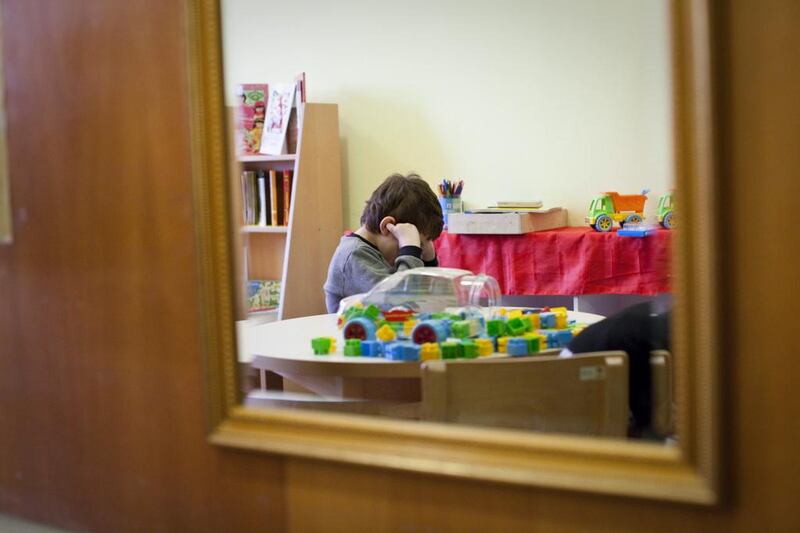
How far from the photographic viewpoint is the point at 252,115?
503 centimetres

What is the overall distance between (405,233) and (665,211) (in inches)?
50.2

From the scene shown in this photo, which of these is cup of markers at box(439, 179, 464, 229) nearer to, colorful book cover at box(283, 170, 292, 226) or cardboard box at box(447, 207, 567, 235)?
cardboard box at box(447, 207, 567, 235)

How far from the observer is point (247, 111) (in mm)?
5031

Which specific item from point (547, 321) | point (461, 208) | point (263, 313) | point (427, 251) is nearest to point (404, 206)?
point (427, 251)

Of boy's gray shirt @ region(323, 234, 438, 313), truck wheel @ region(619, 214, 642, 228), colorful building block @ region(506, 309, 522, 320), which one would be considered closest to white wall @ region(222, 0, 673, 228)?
truck wheel @ region(619, 214, 642, 228)

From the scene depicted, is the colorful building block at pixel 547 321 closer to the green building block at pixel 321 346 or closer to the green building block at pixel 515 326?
the green building block at pixel 515 326

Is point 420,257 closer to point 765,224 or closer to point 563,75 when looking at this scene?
point 563,75

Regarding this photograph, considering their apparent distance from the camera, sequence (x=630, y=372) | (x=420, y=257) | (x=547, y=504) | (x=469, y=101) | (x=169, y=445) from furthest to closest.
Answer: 1. (x=469, y=101)
2. (x=420, y=257)
3. (x=630, y=372)
4. (x=169, y=445)
5. (x=547, y=504)

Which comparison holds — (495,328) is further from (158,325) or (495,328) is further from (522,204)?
(522,204)

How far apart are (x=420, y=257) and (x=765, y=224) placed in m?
2.08

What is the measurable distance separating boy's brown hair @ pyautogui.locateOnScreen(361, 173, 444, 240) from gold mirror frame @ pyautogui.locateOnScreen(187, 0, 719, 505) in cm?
161

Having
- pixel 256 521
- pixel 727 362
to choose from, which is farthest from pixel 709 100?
pixel 256 521

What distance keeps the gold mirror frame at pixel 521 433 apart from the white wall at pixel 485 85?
8.66 ft

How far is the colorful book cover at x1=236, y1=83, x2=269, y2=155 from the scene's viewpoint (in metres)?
5.01
